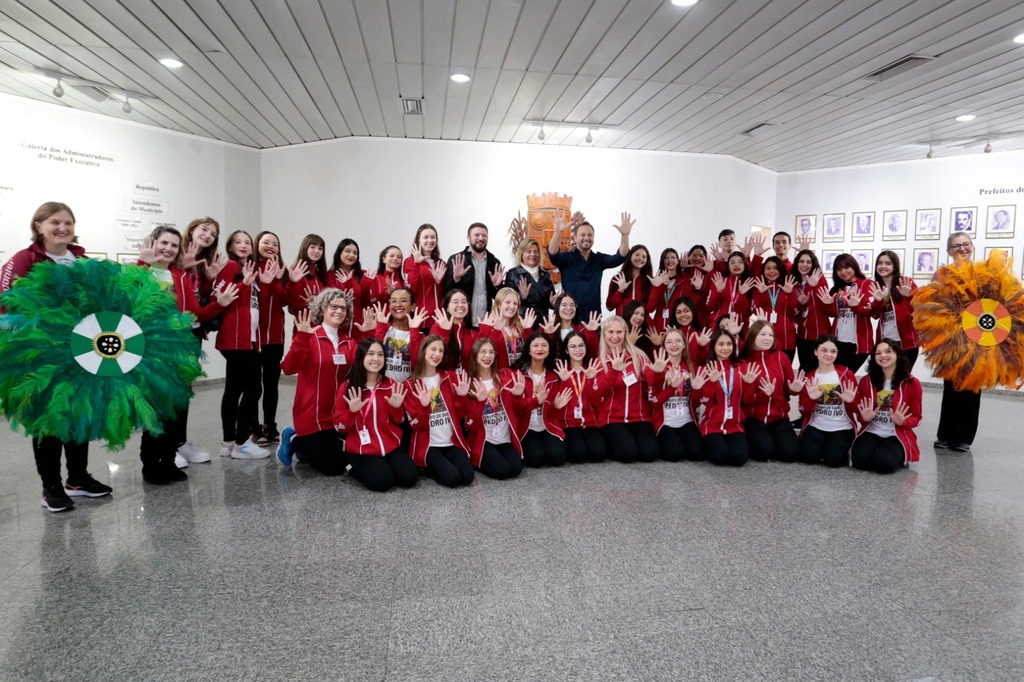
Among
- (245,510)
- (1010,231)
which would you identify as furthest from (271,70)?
(1010,231)

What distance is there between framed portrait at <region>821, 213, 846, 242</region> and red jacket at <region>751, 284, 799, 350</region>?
13.1 ft

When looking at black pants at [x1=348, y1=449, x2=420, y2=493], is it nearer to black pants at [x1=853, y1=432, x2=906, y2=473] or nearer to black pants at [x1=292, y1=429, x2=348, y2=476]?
black pants at [x1=292, y1=429, x2=348, y2=476]

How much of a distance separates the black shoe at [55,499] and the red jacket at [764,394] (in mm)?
4295

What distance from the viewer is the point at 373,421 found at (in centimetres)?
382

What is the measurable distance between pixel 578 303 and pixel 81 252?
3.70 m

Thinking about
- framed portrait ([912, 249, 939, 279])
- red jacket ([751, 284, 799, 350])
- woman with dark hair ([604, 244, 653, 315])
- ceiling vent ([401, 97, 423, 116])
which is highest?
ceiling vent ([401, 97, 423, 116])

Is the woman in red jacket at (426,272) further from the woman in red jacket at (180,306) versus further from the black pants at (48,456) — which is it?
the black pants at (48,456)

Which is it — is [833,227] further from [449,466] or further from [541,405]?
[449,466]

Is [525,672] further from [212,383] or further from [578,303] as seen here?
[212,383]

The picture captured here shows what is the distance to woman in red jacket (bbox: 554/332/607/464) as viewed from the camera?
14.5 ft

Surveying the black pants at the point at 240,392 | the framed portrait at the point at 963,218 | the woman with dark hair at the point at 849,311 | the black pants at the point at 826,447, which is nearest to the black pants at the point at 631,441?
the black pants at the point at 826,447

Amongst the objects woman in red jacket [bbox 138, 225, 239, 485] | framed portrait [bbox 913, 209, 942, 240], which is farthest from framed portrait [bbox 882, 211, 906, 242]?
woman in red jacket [bbox 138, 225, 239, 485]

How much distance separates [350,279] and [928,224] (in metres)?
7.71

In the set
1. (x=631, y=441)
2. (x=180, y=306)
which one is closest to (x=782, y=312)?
(x=631, y=441)
